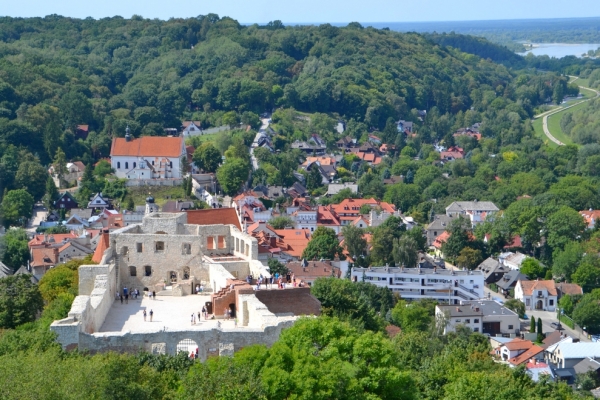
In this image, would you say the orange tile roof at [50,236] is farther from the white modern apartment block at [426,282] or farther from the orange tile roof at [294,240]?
the white modern apartment block at [426,282]

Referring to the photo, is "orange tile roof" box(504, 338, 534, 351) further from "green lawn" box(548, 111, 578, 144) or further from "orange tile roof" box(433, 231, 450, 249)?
"green lawn" box(548, 111, 578, 144)

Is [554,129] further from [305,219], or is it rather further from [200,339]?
[200,339]

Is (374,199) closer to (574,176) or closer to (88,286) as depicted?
(574,176)

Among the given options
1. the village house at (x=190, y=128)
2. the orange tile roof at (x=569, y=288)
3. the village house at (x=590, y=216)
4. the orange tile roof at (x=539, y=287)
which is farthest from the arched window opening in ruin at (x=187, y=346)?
the village house at (x=190, y=128)

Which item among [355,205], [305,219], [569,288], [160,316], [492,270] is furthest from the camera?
[355,205]

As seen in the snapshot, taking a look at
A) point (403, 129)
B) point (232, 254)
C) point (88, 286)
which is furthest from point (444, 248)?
point (403, 129)

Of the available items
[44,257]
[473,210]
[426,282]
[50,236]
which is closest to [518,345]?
[426,282]

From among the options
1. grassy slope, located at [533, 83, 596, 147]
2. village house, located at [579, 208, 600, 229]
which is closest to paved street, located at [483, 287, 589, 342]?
village house, located at [579, 208, 600, 229]
